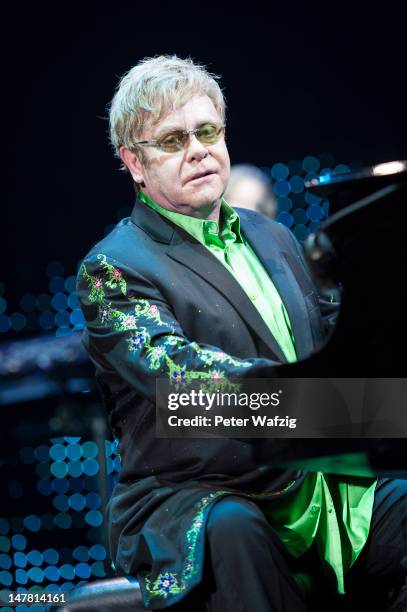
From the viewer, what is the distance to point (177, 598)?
2.06m

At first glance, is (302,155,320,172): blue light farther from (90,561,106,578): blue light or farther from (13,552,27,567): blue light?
(13,552,27,567): blue light

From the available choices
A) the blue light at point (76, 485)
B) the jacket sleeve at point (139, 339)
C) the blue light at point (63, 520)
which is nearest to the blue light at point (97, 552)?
the blue light at point (63, 520)

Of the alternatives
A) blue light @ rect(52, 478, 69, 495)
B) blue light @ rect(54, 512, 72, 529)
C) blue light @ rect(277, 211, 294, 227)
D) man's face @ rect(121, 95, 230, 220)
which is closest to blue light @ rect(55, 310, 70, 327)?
blue light @ rect(52, 478, 69, 495)

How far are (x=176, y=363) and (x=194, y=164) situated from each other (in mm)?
620

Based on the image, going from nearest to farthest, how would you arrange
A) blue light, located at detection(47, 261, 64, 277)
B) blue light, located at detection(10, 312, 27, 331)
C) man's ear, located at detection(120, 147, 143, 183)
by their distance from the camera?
man's ear, located at detection(120, 147, 143, 183) → blue light, located at detection(10, 312, 27, 331) → blue light, located at detection(47, 261, 64, 277)

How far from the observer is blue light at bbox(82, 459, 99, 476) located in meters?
4.78

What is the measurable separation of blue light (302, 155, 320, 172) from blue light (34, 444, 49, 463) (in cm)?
192

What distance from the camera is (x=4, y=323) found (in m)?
5.02

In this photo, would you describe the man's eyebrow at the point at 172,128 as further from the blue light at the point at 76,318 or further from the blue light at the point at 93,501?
the blue light at the point at 93,501

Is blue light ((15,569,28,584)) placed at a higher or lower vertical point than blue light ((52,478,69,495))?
lower

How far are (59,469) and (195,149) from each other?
2.63 metres

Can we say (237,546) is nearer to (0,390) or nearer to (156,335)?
(156,335)

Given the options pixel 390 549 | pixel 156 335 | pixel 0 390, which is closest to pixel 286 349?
pixel 156 335

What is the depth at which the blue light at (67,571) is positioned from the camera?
4672 millimetres
